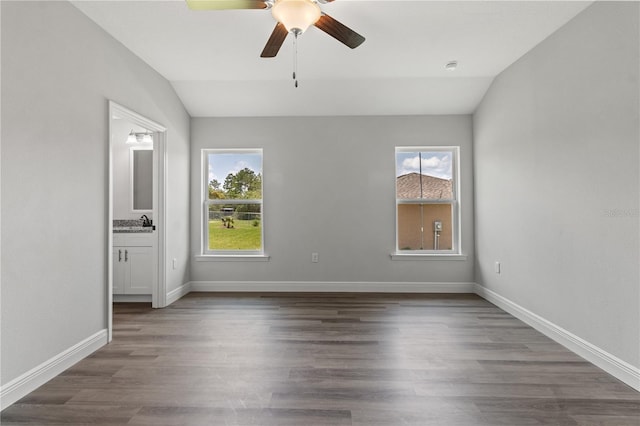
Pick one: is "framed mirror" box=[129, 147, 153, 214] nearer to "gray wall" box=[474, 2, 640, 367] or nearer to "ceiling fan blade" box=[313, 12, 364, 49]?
"ceiling fan blade" box=[313, 12, 364, 49]

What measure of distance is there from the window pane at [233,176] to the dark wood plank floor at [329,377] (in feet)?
5.88

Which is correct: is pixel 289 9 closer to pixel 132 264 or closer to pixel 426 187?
pixel 426 187

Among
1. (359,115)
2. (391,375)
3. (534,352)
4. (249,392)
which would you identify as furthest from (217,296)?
(534,352)

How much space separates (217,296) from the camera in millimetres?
4062

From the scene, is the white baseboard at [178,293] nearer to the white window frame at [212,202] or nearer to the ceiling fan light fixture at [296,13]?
the white window frame at [212,202]

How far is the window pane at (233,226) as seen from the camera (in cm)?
445

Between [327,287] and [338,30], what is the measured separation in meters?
3.12

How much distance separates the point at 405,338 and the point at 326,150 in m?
2.56

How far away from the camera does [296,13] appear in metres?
1.87

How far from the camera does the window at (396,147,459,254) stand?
4371 millimetres

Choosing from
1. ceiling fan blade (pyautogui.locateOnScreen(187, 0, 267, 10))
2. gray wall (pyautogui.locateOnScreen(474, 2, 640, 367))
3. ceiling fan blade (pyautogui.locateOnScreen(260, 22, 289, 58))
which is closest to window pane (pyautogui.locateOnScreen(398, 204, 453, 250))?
gray wall (pyautogui.locateOnScreen(474, 2, 640, 367))

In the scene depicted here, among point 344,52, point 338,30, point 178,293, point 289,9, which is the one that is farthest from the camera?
point 178,293

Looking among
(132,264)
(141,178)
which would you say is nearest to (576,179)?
(132,264)

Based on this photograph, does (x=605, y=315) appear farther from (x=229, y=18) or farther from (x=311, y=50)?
(x=229, y=18)
